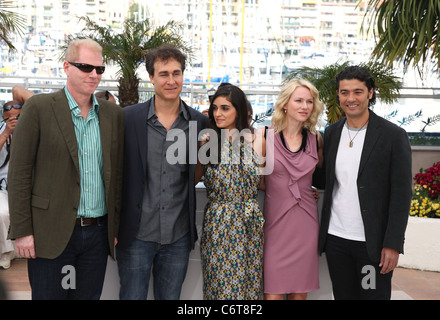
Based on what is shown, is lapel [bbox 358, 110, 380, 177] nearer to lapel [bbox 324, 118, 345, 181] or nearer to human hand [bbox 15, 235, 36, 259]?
lapel [bbox 324, 118, 345, 181]

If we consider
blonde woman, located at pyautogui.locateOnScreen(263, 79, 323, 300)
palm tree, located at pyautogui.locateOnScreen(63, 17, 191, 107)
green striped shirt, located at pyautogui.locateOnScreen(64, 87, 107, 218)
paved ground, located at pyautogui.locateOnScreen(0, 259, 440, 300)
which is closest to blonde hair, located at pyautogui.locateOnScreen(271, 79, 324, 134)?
blonde woman, located at pyautogui.locateOnScreen(263, 79, 323, 300)

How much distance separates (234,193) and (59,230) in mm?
940

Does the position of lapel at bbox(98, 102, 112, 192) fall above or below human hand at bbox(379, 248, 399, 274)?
above

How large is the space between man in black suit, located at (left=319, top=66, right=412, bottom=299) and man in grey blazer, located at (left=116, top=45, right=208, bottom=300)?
0.80 meters

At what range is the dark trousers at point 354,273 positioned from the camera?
2658mm

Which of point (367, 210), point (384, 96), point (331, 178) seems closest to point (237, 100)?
point (331, 178)

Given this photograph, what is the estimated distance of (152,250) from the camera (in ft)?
8.70

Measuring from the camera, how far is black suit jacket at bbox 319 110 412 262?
2.59 metres

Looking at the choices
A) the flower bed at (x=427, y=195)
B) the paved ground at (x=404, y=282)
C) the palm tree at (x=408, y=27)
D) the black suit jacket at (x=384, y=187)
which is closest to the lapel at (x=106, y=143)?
the black suit jacket at (x=384, y=187)

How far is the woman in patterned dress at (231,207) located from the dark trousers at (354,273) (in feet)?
1.36

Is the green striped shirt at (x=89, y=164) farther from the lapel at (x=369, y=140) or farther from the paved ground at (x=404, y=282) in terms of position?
the paved ground at (x=404, y=282)

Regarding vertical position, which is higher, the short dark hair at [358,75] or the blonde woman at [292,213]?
the short dark hair at [358,75]

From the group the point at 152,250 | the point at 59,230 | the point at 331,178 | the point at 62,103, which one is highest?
the point at 62,103

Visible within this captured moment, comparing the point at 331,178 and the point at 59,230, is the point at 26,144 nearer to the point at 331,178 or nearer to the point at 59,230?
the point at 59,230
